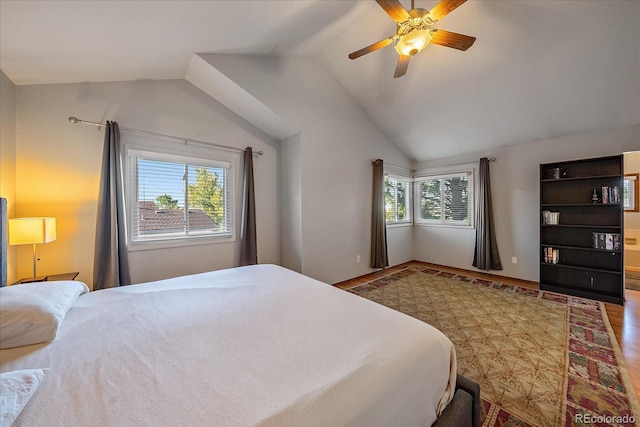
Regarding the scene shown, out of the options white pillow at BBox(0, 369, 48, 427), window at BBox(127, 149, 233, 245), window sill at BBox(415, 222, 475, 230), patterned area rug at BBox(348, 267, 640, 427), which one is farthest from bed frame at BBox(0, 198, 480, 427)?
window sill at BBox(415, 222, 475, 230)

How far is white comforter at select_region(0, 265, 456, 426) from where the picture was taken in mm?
710

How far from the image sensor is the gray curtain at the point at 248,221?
3332 millimetres

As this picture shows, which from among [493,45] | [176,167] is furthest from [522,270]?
[176,167]

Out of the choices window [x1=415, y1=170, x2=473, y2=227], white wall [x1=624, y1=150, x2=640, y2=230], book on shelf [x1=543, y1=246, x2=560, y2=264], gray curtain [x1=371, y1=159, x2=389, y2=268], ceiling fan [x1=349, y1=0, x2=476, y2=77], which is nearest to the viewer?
ceiling fan [x1=349, y1=0, x2=476, y2=77]

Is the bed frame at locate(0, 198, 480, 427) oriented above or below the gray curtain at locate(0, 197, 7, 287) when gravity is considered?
below

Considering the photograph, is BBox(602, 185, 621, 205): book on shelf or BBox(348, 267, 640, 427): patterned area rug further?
BBox(602, 185, 621, 205): book on shelf

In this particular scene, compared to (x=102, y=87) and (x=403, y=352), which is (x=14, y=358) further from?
(x=102, y=87)

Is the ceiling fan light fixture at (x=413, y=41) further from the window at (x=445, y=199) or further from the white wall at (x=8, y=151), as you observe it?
the white wall at (x=8, y=151)

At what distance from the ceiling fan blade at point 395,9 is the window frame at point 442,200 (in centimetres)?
340

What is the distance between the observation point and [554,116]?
3.27m

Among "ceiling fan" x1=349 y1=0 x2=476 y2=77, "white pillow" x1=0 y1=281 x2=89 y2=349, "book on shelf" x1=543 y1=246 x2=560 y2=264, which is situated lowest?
"book on shelf" x1=543 y1=246 x2=560 y2=264

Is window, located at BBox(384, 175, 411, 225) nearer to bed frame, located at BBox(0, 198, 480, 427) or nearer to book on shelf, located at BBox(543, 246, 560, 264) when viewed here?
book on shelf, located at BBox(543, 246, 560, 264)

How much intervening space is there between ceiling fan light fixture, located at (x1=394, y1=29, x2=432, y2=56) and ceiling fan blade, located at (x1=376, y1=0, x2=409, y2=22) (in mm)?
134

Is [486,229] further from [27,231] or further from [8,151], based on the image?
[8,151]
